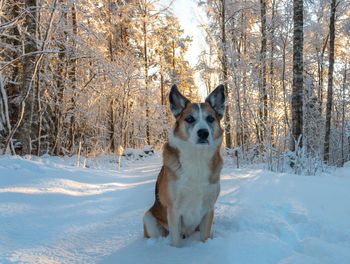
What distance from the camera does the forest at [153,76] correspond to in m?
6.05

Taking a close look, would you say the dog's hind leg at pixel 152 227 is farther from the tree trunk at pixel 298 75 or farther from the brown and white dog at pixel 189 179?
the tree trunk at pixel 298 75

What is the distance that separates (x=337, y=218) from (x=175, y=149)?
5.82ft

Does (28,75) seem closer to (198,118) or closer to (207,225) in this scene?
(198,118)

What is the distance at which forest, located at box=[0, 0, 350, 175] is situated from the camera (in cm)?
605

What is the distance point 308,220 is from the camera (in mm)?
2266

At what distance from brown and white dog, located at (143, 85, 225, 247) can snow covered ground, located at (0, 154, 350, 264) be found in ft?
0.54

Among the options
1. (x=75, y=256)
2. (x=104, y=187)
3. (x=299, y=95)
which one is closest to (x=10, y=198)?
(x=75, y=256)

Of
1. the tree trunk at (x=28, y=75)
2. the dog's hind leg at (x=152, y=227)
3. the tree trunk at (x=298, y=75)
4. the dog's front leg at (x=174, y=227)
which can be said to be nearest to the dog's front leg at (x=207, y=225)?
the dog's front leg at (x=174, y=227)

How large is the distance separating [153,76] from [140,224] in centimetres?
1844

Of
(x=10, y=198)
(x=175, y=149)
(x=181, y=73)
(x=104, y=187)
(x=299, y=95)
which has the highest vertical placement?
(x=181, y=73)

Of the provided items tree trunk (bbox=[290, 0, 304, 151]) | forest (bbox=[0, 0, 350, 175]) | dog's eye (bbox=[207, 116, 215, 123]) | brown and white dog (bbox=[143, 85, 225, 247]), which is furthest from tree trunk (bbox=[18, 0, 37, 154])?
tree trunk (bbox=[290, 0, 304, 151])

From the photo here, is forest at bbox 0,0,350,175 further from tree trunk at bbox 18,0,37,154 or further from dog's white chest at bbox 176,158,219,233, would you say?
dog's white chest at bbox 176,158,219,233

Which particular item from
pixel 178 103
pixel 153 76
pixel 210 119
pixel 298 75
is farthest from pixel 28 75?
pixel 153 76

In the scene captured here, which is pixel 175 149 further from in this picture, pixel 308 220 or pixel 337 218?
pixel 337 218
